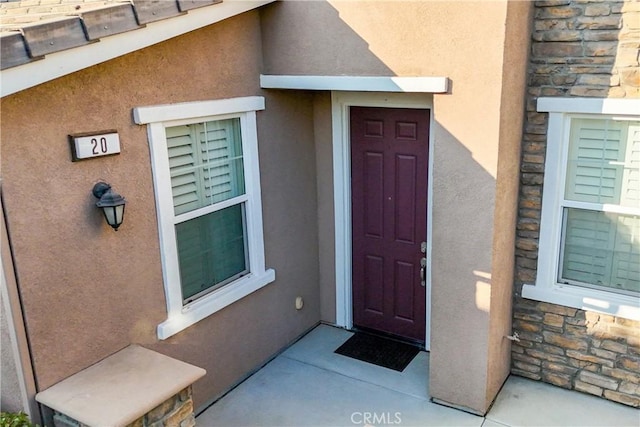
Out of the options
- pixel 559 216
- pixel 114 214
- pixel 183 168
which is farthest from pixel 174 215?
pixel 559 216

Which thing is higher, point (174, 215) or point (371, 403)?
point (174, 215)

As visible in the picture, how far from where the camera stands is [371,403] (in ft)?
18.1

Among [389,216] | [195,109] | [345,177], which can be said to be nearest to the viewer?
[195,109]

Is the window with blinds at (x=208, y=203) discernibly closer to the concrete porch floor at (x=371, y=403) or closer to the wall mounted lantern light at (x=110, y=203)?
the wall mounted lantern light at (x=110, y=203)

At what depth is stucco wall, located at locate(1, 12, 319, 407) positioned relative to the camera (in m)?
3.85

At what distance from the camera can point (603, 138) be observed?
4953mm

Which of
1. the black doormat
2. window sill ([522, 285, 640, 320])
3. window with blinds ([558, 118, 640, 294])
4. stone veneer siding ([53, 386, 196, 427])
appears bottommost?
the black doormat

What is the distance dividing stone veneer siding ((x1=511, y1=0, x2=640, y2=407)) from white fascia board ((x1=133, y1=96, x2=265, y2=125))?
2.69m

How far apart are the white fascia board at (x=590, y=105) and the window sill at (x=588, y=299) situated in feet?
5.60

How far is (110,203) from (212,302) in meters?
1.63

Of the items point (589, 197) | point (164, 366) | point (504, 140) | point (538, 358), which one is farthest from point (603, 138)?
point (164, 366)

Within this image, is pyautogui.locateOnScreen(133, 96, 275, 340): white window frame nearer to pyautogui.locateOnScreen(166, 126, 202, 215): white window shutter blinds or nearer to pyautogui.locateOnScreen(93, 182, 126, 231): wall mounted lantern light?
pyautogui.locateOnScreen(166, 126, 202, 215): white window shutter blinds

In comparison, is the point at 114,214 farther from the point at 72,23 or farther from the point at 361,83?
the point at 361,83

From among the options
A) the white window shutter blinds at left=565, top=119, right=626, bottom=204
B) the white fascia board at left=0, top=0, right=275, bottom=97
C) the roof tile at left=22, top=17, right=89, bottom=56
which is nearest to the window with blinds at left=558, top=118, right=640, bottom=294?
the white window shutter blinds at left=565, top=119, right=626, bottom=204
